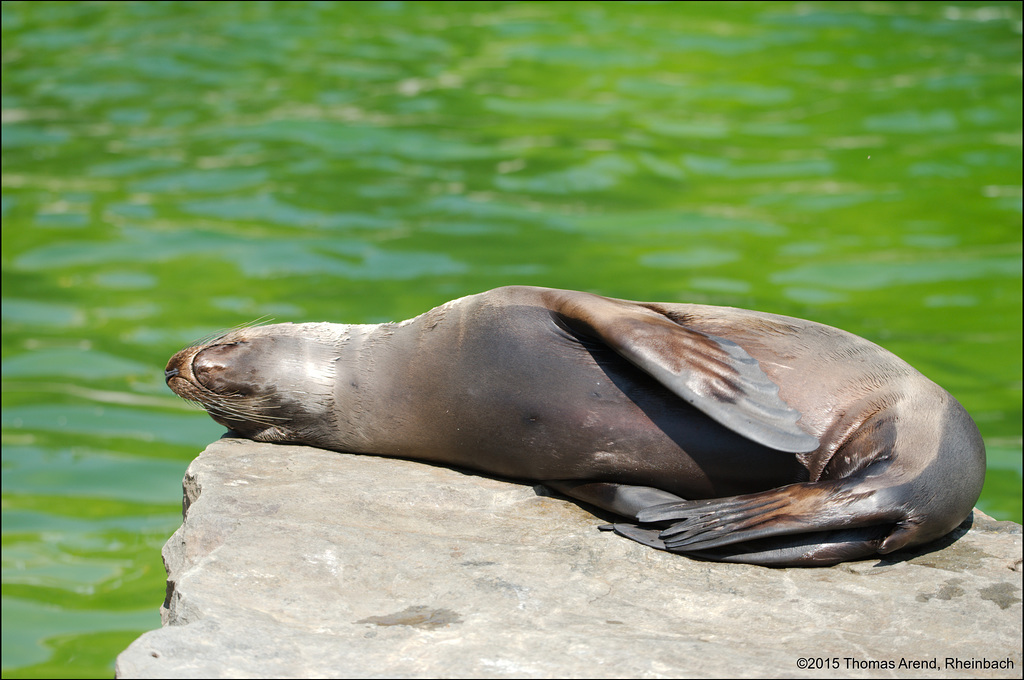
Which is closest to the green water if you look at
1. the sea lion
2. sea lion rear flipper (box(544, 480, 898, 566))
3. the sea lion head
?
the sea lion head

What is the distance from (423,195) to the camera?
380 inches

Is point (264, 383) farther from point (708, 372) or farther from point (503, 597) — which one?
point (708, 372)

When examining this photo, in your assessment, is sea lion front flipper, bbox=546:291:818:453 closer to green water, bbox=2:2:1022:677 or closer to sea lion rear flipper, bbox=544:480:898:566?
sea lion rear flipper, bbox=544:480:898:566

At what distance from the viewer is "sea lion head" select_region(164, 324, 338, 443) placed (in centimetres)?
434

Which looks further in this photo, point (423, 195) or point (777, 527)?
point (423, 195)

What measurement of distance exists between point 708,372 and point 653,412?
0.32 m

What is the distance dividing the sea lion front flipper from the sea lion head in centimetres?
119

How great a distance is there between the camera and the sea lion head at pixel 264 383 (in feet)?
14.3

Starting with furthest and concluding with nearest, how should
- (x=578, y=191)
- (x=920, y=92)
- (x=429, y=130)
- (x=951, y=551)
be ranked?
(x=920, y=92), (x=429, y=130), (x=578, y=191), (x=951, y=551)

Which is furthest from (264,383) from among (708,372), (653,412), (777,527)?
(777,527)

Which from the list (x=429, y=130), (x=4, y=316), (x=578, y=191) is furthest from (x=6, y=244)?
(x=578, y=191)

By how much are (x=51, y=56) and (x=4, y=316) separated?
6187 mm

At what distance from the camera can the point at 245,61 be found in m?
12.7

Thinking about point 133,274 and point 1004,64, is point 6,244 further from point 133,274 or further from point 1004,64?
point 1004,64
